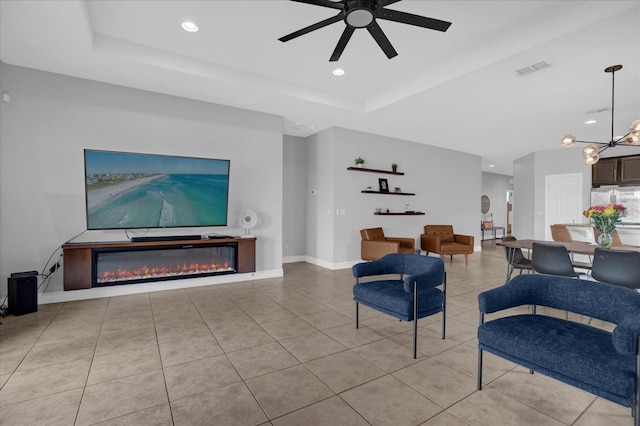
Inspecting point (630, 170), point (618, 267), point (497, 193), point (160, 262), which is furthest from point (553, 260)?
point (497, 193)

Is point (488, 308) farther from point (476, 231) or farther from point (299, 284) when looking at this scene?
point (476, 231)

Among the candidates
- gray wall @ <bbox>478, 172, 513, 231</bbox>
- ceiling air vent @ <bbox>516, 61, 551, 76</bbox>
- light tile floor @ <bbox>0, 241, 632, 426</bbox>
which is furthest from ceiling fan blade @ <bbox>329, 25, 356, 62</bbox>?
gray wall @ <bbox>478, 172, 513, 231</bbox>

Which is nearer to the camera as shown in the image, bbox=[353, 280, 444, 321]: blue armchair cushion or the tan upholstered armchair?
bbox=[353, 280, 444, 321]: blue armchair cushion

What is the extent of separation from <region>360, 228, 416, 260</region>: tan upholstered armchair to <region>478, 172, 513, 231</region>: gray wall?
8.32 meters

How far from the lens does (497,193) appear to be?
1355cm

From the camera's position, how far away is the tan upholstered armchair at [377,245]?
5895 millimetres

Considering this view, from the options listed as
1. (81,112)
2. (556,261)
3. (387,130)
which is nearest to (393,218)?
(387,130)

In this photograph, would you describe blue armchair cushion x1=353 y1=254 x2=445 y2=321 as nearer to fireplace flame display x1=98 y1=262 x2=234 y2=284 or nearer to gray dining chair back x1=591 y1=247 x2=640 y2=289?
gray dining chair back x1=591 y1=247 x2=640 y2=289

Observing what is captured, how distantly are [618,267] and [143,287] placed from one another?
588cm

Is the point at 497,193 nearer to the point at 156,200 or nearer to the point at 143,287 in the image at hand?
the point at 156,200

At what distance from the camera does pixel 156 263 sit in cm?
464

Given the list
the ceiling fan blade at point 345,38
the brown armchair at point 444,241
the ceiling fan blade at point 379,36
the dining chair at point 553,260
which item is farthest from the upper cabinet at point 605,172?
the ceiling fan blade at point 345,38

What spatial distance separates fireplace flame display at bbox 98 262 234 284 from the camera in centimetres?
434

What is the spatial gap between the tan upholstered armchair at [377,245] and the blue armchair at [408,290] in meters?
2.53
